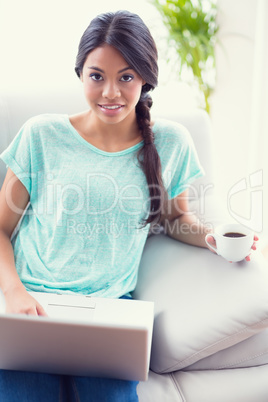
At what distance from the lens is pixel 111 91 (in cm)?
113

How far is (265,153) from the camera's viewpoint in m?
2.38

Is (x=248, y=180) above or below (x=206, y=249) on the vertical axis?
below

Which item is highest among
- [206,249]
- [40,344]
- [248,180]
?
[40,344]

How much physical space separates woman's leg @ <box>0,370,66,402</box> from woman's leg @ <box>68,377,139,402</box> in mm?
46

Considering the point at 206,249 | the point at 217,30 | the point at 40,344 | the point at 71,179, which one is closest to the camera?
the point at 40,344

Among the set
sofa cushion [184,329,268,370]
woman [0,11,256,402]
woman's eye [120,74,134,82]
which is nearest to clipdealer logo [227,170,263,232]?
woman [0,11,256,402]

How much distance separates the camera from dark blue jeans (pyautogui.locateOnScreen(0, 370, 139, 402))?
3.27 feet

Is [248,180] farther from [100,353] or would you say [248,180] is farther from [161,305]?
[100,353]

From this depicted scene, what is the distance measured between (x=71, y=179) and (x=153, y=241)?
40 centimetres

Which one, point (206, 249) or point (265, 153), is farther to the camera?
point (265, 153)

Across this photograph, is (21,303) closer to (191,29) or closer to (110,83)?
(110,83)

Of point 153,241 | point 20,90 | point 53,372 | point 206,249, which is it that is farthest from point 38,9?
point 53,372

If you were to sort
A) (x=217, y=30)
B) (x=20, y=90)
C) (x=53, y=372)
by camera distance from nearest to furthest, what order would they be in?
(x=53, y=372), (x=20, y=90), (x=217, y=30)

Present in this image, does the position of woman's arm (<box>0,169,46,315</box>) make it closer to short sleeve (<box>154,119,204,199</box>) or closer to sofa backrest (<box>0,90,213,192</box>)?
sofa backrest (<box>0,90,213,192</box>)
